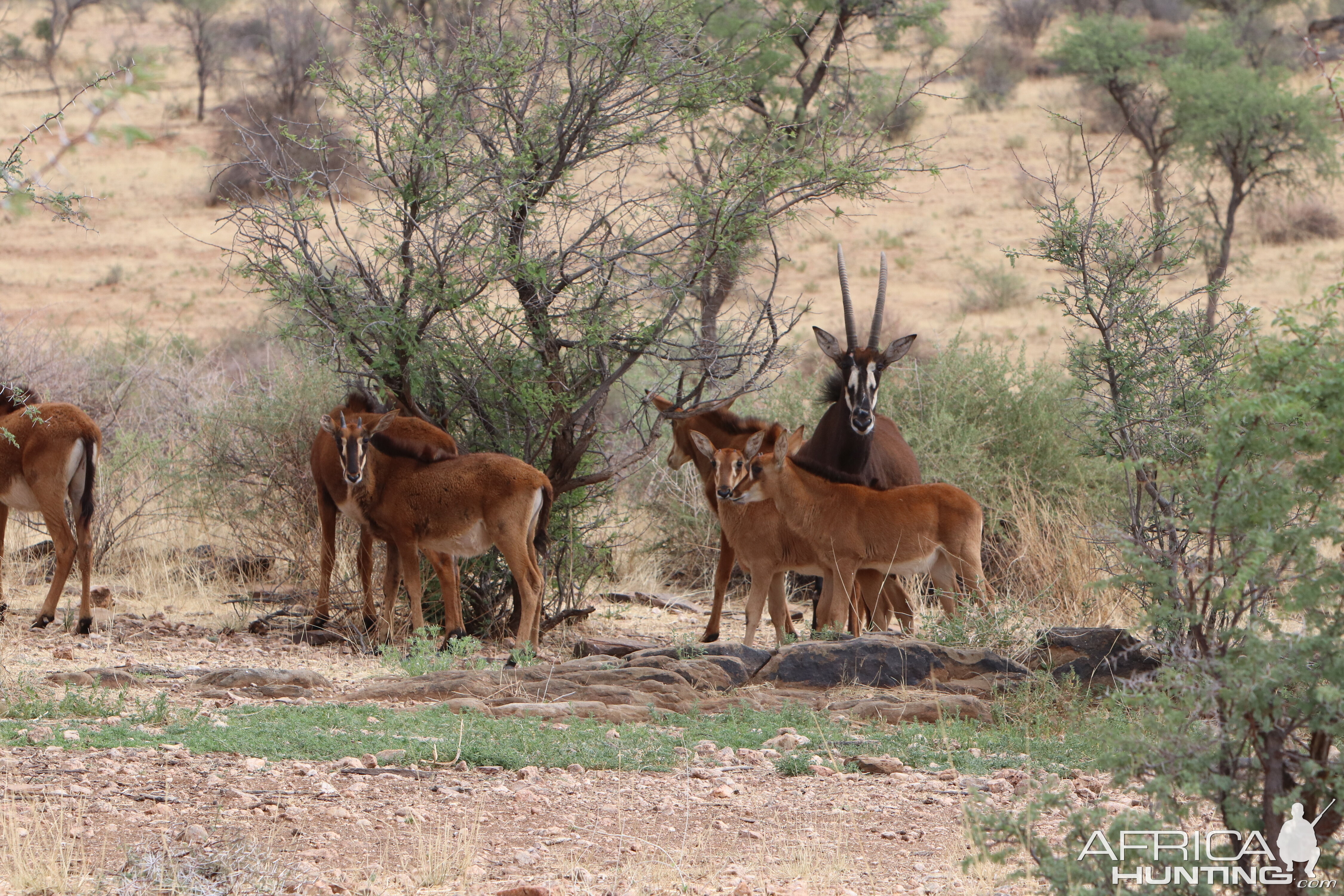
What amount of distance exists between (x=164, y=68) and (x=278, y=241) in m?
7.30

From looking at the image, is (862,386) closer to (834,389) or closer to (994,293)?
(834,389)

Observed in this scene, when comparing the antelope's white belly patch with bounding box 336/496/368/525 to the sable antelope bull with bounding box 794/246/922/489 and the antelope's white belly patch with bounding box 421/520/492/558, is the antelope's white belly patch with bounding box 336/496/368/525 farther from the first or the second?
the sable antelope bull with bounding box 794/246/922/489

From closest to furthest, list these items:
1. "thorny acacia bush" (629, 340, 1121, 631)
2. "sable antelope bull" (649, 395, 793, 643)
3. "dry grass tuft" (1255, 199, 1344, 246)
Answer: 1. "sable antelope bull" (649, 395, 793, 643)
2. "thorny acacia bush" (629, 340, 1121, 631)
3. "dry grass tuft" (1255, 199, 1344, 246)

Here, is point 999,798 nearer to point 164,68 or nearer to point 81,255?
point 164,68

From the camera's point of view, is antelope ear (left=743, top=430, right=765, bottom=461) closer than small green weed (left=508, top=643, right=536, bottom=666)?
No

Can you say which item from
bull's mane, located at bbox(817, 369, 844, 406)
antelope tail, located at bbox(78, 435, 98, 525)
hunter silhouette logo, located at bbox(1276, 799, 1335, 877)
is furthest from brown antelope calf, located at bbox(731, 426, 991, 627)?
hunter silhouette logo, located at bbox(1276, 799, 1335, 877)

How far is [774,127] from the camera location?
31.8 feet

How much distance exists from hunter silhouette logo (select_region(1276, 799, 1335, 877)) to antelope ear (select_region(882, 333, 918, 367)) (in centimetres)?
650

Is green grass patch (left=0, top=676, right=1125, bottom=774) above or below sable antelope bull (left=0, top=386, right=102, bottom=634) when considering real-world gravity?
below

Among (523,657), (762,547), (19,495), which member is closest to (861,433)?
(762,547)

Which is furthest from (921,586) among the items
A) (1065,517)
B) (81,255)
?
(81,255)

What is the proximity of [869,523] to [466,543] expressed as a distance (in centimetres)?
Answer: 266

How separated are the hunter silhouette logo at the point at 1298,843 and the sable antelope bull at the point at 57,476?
802cm

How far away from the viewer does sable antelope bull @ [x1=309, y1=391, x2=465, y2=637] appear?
9477 mm
